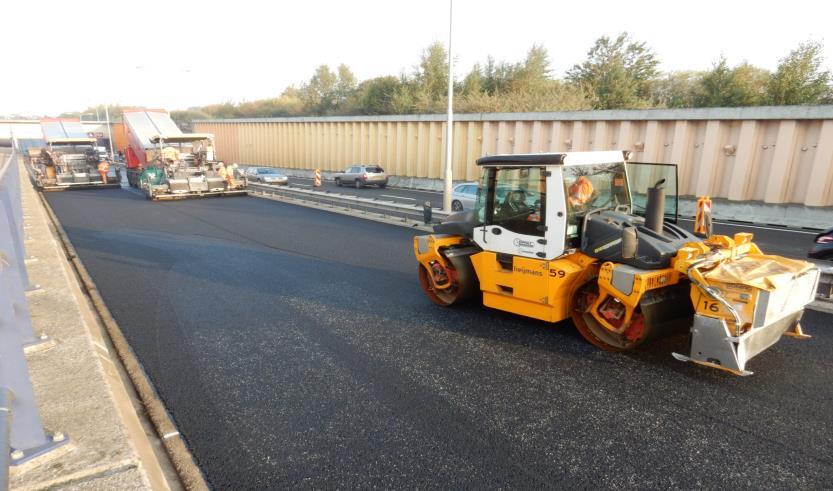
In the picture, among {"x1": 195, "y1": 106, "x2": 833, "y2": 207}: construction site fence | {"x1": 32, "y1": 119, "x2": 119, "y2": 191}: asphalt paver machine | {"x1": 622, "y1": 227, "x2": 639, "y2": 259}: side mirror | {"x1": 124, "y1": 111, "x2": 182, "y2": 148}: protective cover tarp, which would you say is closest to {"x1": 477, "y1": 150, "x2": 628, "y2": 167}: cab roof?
{"x1": 622, "y1": 227, "x2": 639, "y2": 259}: side mirror

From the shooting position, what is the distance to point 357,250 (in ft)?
34.2

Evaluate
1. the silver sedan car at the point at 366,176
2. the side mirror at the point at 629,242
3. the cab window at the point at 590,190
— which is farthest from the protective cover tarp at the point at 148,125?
the side mirror at the point at 629,242

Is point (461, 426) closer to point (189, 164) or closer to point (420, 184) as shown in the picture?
point (189, 164)

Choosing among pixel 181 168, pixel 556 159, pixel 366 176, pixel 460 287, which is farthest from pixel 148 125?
pixel 556 159

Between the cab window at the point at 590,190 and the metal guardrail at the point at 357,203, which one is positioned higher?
the cab window at the point at 590,190

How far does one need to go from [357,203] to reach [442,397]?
10.9 m

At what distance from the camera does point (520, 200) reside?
570cm

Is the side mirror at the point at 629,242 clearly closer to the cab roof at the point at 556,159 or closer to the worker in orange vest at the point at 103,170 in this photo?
the cab roof at the point at 556,159

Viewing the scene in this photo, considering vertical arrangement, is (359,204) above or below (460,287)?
below

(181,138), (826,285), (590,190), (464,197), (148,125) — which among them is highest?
(148,125)

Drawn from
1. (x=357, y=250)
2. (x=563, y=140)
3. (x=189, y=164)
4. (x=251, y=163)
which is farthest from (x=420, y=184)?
(x=251, y=163)

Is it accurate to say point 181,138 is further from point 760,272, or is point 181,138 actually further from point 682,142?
point 760,272

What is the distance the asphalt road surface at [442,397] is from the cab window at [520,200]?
4.34ft

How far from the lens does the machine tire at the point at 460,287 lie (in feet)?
21.3
